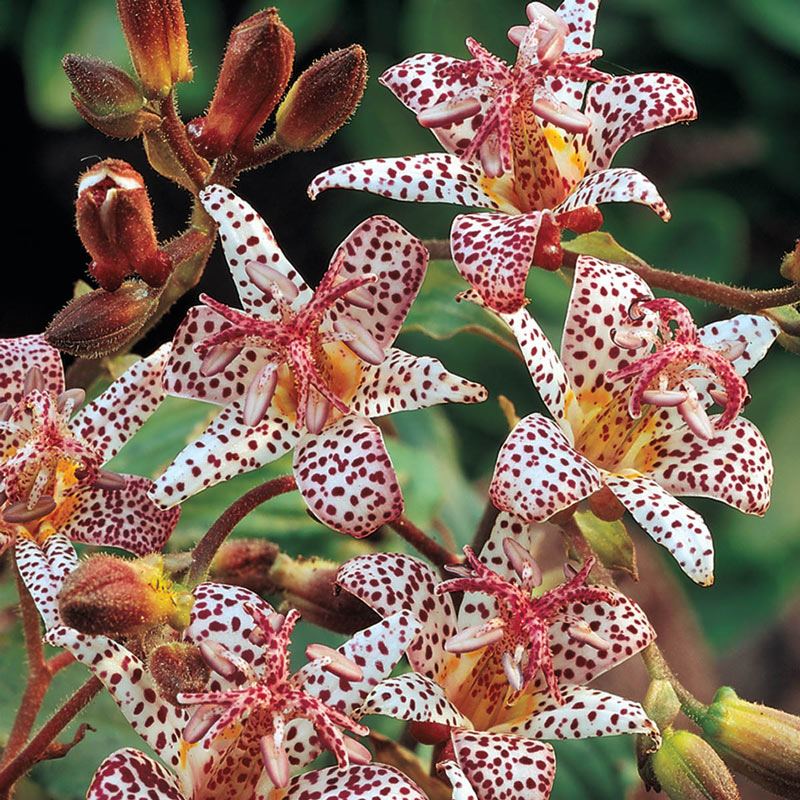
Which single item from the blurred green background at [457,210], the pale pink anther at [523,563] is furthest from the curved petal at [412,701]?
the blurred green background at [457,210]

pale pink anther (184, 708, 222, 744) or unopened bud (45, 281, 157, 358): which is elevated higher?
unopened bud (45, 281, 157, 358)

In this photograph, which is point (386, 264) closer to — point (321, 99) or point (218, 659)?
point (321, 99)

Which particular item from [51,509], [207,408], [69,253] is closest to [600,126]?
[51,509]

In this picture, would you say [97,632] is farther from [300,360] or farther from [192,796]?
[300,360]

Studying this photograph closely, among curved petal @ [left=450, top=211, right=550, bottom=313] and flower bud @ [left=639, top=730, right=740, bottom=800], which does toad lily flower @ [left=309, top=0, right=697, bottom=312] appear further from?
flower bud @ [left=639, top=730, right=740, bottom=800]

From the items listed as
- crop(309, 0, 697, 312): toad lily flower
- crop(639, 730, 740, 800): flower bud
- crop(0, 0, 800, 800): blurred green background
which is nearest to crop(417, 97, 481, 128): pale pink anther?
crop(309, 0, 697, 312): toad lily flower

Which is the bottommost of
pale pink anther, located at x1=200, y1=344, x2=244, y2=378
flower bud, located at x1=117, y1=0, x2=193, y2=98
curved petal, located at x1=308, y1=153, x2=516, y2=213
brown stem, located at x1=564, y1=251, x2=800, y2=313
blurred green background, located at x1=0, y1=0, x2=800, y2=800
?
blurred green background, located at x1=0, y1=0, x2=800, y2=800
